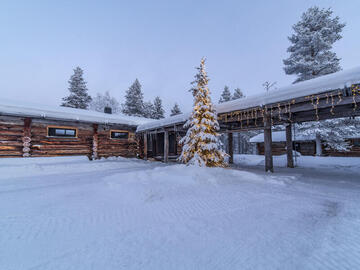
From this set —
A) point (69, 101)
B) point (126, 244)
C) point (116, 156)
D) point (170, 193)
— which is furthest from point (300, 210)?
point (69, 101)

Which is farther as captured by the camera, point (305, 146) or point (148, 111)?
point (148, 111)

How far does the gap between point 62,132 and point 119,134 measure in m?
3.96

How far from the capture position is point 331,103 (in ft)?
19.2

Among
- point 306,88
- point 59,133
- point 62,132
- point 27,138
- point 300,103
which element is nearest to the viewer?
point 306,88

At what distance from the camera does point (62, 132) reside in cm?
1169

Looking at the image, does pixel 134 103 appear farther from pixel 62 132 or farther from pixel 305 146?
pixel 305 146

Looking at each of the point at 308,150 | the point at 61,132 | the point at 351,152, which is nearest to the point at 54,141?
the point at 61,132

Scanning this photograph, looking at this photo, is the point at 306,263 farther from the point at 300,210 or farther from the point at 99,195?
the point at 99,195

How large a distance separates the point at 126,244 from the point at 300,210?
10.6ft

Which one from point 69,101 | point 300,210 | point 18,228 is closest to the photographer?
point 18,228

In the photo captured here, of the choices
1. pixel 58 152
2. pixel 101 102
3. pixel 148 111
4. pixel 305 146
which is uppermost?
pixel 101 102

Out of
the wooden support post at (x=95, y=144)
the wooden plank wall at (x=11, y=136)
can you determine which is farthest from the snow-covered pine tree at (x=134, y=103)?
the wooden plank wall at (x=11, y=136)

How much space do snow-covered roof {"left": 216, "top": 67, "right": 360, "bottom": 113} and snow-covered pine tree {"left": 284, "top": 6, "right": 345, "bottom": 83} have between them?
12.5m

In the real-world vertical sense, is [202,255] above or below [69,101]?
below
